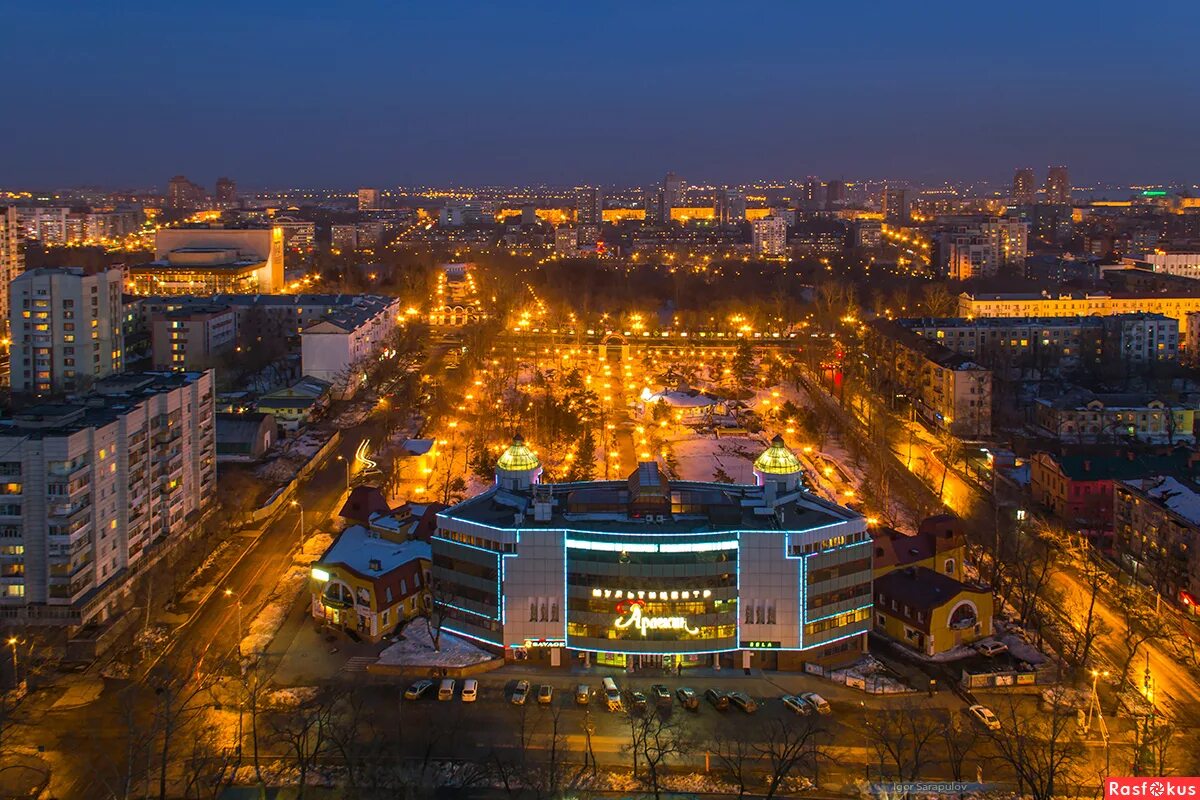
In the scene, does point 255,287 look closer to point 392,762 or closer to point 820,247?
point 392,762

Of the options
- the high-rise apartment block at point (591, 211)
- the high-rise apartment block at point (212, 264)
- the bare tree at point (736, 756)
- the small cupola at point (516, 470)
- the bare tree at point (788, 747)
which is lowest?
the bare tree at point (736, 756)

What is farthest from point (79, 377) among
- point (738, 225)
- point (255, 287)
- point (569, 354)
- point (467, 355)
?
point (738, 225)

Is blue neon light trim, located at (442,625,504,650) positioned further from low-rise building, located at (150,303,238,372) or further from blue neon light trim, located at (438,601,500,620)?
low-rise building, located at (150,303,238,372)

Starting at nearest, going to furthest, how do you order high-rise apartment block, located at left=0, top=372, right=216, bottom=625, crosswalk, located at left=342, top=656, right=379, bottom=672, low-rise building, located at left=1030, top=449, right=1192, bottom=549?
crosswalk, located at left=342, top=656, right=379, bottom=672 < high-rise apartment block, located at left=0, top=372, right=216, bottom=625 < low-rise building, located at left=1030, top=449, right=1192, bottom=549

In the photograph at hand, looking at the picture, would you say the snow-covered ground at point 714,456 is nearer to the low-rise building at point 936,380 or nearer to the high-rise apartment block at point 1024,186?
the low-rise building at point 936,380

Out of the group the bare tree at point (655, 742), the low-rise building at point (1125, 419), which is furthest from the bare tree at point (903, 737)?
the low-rise building at point (1125, 419)

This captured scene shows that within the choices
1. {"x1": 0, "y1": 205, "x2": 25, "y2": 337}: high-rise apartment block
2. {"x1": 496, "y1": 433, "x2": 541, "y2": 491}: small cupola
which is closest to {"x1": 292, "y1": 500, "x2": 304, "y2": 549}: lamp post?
{"x1": 496, "y1": 433, "x2": 541, "y2": 491}: small cupola
